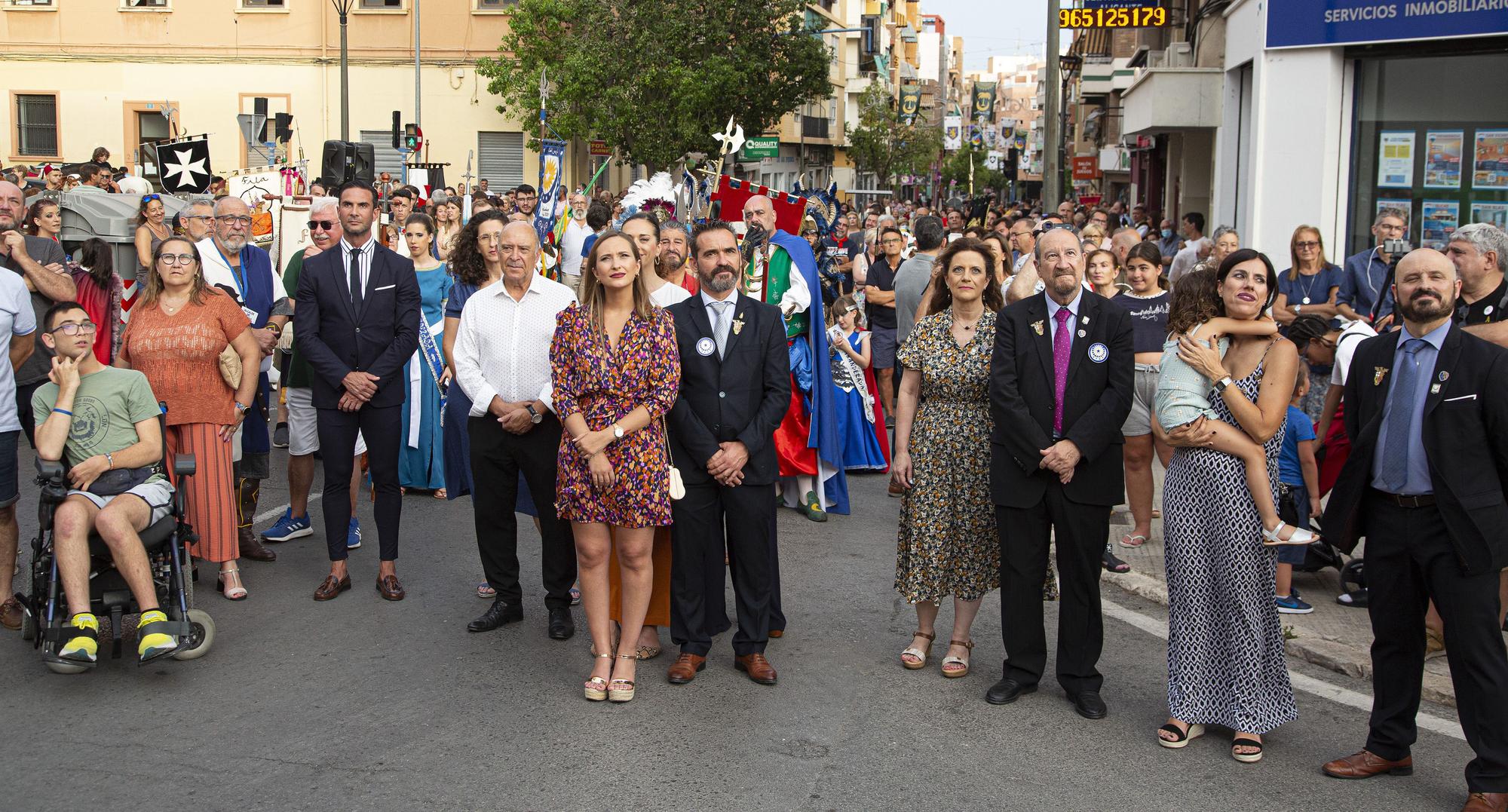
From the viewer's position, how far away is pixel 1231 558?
17.1 feet

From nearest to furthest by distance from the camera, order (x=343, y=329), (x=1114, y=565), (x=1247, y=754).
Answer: (x=1247, y=754) < (x=343, y=329) < (x=1114, y=565)

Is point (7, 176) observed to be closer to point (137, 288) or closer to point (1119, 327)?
point (137, 288)

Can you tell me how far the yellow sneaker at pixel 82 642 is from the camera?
18.6ft

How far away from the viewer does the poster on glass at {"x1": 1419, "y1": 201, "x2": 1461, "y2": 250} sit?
44.6ft

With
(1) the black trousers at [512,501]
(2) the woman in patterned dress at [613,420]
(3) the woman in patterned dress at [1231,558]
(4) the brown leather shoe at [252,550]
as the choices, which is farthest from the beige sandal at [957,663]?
(4) the brown leather shoe at [252,550]

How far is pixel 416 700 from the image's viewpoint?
18.9ft

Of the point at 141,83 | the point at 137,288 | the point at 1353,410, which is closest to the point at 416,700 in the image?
the point at 1353,410

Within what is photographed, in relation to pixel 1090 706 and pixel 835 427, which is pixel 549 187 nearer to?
pixel 835 427

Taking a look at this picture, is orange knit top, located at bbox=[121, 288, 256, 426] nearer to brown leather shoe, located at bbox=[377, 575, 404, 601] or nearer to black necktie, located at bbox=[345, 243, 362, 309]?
black necktie, located at bbox=[345, 243, 362, 309]

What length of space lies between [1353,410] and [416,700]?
388 centimetres

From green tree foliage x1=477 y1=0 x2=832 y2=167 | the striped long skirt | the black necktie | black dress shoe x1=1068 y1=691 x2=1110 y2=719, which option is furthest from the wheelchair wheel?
green tree foliage x1=477 y1=0 x2=832 y2=167

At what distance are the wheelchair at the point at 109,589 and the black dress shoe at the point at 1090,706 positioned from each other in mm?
3827

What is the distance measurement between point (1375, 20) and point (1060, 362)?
32.1ft

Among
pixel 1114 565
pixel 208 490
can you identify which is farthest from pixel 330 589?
pixel 1114 565
